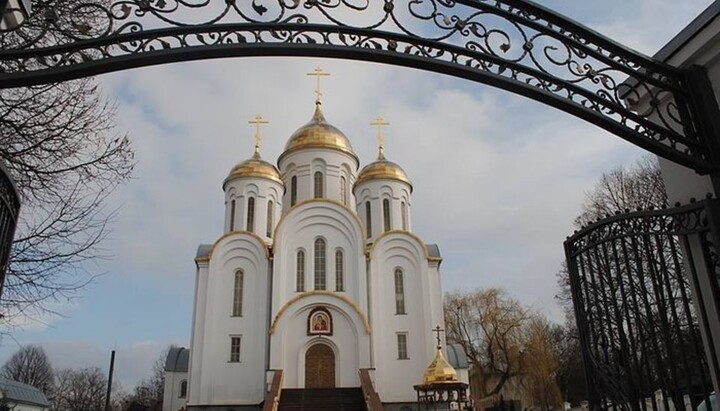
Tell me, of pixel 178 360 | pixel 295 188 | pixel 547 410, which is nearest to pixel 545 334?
pixel 547 410

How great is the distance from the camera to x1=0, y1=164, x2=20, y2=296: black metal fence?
10.5ft

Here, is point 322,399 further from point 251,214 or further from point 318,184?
point 318,184

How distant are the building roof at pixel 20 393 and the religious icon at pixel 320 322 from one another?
16.8 meters

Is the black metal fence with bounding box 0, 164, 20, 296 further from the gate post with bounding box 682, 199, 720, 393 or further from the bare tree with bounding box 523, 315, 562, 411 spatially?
the bare tree with bounding box 523, 315, 562, 411

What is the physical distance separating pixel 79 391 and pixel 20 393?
90.0 ft

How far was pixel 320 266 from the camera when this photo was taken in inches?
1033

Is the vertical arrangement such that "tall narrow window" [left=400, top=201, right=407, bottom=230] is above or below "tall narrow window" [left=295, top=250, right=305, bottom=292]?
above

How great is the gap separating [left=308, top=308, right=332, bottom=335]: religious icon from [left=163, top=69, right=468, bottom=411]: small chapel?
0.04m

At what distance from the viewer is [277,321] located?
79.4 ft

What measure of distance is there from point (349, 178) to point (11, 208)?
90.8 feet

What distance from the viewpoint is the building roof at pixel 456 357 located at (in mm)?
28375

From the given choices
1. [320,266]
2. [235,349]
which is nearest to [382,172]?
[320,266]

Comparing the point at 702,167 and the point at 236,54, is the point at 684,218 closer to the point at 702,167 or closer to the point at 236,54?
the point at 702,167

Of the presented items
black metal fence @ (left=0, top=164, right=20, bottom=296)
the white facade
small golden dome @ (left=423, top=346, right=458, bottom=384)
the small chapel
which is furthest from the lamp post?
the white facade
